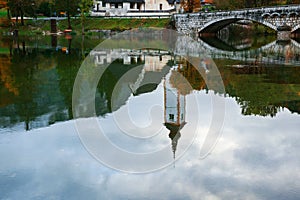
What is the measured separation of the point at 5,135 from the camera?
1141cm

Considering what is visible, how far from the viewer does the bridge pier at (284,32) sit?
46.8m

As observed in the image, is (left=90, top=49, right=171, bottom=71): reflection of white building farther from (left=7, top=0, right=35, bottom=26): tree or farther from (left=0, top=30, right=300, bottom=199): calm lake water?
(left=7, top=0, right=35, bottom=26): tree

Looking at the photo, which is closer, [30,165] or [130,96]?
[30,165]

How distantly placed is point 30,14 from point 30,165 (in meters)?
58.0

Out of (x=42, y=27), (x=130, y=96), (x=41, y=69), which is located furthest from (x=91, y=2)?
(x=130, y=96)

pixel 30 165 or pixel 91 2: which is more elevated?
pixel 91 2

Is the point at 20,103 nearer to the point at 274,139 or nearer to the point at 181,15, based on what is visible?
the point at 274,139

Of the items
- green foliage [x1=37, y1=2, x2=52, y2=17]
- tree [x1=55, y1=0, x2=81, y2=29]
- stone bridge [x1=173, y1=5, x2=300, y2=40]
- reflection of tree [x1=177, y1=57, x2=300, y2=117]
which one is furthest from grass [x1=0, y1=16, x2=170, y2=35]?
reflection of tree [x1=177, y1=57, x2=300, y2=117]

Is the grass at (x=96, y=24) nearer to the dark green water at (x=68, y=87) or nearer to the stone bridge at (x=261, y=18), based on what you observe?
the stone bridge at (x=261, y=18)

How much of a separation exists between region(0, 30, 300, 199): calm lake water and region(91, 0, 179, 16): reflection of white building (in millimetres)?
45623

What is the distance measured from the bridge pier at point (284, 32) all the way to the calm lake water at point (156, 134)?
25689 mm

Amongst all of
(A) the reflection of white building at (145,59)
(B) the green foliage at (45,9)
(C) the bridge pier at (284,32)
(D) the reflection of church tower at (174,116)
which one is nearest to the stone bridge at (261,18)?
(C) the bridge pier at (284,32)

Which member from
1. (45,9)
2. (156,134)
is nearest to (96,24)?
(45,9)

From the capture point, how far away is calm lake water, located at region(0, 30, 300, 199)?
834 centimetres
